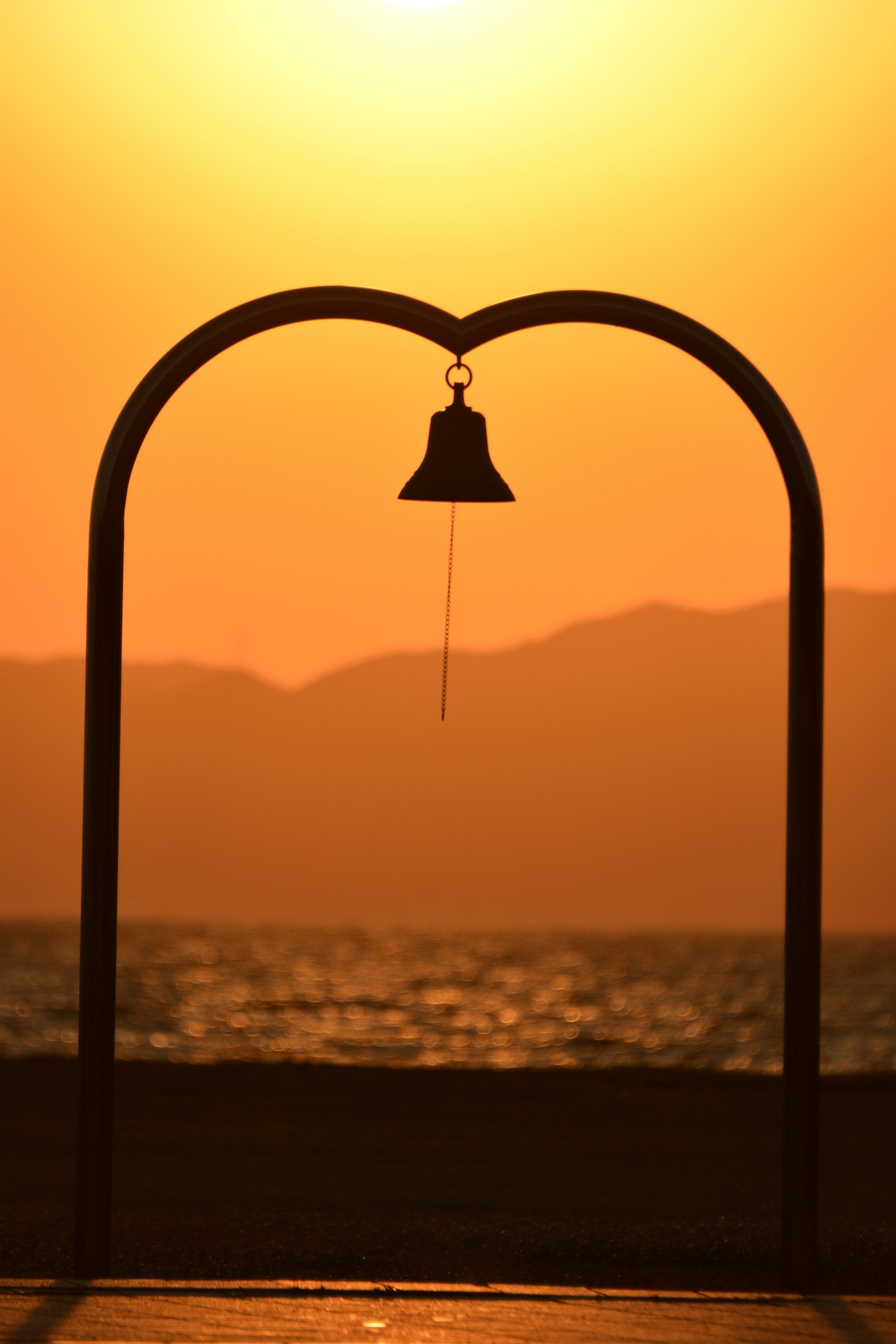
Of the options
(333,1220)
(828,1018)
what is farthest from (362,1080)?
(828,1018)

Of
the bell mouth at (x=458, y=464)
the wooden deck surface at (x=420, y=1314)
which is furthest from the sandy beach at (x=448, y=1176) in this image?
the bell mouth at (x=458, y=464)

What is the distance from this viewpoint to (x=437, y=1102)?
17078mm

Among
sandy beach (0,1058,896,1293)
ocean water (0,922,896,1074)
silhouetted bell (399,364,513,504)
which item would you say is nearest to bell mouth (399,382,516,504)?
silhouetted bell (399,364,513,504)

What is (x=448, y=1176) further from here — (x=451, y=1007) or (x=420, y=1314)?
(x=451, y=1007)

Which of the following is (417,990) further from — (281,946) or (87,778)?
(87,778)

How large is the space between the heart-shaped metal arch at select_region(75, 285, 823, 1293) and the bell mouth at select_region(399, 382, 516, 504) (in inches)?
22.7

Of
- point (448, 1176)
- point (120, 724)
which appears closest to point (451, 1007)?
point (448, 1176)

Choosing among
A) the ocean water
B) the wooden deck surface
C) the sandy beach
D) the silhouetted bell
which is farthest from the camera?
the ocean water

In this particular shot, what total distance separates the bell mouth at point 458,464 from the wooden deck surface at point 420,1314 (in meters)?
3.30

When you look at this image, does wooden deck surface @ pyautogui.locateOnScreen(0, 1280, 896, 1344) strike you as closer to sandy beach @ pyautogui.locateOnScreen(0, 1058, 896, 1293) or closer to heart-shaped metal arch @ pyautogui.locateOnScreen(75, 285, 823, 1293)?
heart-shaped metal arch @ pyautogui.locateOnScreen(75, 285, 823, 1293)

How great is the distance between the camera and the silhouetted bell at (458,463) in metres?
6.42

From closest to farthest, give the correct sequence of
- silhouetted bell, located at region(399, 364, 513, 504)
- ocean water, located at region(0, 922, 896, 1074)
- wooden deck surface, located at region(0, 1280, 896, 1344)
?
1. wooden deck surface, located at region(0, 1280, 896, 1344)
2. silhouetted bell, located at region(399, 364, 513, 504)
3. ocean water, located at region(0, 922, 896, 1074)

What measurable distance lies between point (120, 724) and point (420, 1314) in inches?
105

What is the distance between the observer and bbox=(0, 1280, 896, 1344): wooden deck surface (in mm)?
5117
